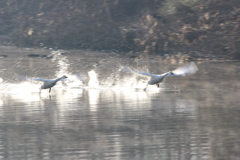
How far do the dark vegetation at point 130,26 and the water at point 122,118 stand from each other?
491 inches

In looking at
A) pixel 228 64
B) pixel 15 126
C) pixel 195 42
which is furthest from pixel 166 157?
pixel 195 42

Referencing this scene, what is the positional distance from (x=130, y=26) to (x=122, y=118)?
34596 millimetres

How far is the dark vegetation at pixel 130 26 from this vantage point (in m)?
44.6

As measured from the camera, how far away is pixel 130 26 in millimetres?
51469

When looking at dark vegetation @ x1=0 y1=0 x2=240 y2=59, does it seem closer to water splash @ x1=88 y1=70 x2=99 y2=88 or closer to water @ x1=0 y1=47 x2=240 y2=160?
water splash @ x1=88 y1=70 x2=99 y2=88

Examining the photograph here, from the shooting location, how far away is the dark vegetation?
44.6 metres

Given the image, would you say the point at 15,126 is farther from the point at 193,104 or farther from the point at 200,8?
the point at 200,8

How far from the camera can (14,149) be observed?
43.3 ft

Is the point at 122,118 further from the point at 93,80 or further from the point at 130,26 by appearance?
the point at 130,26

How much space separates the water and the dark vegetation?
12.5 m

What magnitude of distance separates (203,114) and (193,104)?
2.35m

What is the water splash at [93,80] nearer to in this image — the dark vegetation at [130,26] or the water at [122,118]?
the water at [122,118]

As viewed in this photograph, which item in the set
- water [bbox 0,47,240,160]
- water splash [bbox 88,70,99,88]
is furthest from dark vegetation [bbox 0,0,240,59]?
water [bbox 0,47,240,160]

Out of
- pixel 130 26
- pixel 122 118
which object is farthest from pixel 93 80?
pixel 130 26
